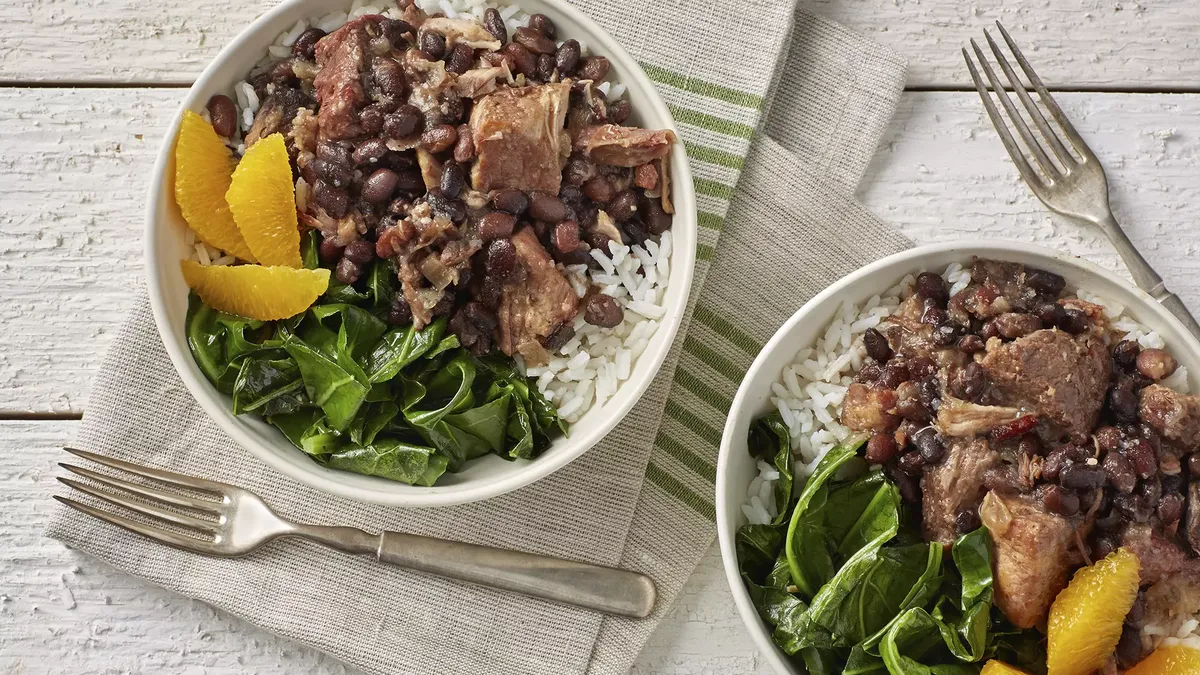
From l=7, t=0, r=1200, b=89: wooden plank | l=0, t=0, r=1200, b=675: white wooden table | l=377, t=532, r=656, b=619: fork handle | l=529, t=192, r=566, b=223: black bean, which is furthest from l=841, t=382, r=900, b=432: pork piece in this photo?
l=7, t=0, r=1200, b=89: wooden plank

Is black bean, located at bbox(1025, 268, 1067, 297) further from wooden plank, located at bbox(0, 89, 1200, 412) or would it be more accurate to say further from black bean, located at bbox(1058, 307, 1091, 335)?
wooden plank, located at bbox(0, 89, 1200, 412)

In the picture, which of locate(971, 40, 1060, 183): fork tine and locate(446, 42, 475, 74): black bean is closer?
locate(446, 42, 475, 74): black bean

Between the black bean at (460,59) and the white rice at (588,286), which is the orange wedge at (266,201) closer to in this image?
the white rice at (588,286)

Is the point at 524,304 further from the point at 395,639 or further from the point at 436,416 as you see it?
the point at 395,639

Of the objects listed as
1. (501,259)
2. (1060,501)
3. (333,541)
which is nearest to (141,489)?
(333,541)

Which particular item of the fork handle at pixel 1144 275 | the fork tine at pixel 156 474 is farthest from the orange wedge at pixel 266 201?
the fork handle at pixel 1144 275

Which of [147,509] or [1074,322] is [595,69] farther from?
[147,509]
